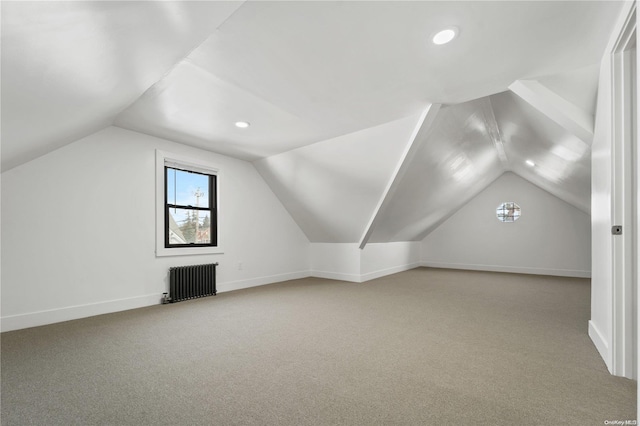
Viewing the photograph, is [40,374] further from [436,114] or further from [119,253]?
[436,114]

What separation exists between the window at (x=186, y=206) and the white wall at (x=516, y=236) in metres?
6.46

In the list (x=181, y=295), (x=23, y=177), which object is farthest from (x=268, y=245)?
(x=23, y=177)

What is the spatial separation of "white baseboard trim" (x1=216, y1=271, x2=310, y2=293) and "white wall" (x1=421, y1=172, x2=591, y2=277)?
4501 millimetres

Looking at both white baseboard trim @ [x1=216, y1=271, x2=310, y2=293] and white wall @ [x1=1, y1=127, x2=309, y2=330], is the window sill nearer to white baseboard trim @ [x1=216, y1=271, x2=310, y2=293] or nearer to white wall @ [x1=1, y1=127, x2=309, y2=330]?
white wall @ [x1=1, y1=127, x2=309, y2=330]

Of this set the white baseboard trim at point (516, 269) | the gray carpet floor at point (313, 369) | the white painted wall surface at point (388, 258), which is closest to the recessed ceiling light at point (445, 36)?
the gray carpet floor at point (313, 369)

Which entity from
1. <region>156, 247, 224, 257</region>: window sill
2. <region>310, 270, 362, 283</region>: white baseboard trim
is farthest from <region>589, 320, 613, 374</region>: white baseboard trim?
<region>156, 247, 224, 257</region>: window sill

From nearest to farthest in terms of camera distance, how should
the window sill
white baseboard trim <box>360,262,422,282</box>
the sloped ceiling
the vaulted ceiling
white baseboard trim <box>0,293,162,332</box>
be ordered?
1. the sloped ceiling
2. the vaulted ceiling
3. white baseboard trim <box>0,293,162,332</box>
4. the window sill
5. white baseboard trim <box>360,262,422,282</box>

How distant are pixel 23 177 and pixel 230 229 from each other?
2.63 m

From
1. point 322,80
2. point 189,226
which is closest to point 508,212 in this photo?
point 322,80

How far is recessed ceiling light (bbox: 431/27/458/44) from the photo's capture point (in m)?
2.00

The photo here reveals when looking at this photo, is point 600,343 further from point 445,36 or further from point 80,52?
point 80,52

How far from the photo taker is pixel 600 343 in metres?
2.33

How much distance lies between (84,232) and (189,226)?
4.58ft

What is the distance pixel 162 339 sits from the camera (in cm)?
266
